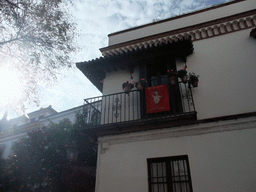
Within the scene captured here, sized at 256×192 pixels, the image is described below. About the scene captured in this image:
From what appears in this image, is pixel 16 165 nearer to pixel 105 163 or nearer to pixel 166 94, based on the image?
pixel 105 163

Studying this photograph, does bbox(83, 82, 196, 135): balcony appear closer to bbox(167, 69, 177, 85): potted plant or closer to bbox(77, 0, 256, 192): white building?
bbox(77, 0, 256, 192): white building

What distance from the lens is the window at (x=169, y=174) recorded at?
5.24 m

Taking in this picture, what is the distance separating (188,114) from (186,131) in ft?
1.99

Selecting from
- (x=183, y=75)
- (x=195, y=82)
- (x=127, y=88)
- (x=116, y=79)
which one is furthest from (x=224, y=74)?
(x=116, y=79)

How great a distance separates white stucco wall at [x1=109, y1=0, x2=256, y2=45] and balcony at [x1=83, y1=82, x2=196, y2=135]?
3.39 m

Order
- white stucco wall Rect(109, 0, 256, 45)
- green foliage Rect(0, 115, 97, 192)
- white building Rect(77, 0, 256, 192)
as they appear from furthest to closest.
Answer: green foliage Rect(0, 115, 97, 192) → white stucco wall Rect(109, 0, 256, 45) → white building Rect(77, 0, 256, 192)

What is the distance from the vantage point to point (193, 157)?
5375mm

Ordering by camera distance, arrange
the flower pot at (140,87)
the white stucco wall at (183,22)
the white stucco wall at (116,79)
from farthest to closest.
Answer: the white stucco wall at (183,22), the white stucco wall at (116,79), the flower pot at (140,87)

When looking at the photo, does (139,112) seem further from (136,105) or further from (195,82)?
(195,82)

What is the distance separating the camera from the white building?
17.0 ft

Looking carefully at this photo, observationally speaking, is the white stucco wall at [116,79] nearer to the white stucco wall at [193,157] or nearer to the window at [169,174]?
the white stucco wall at [193,157]

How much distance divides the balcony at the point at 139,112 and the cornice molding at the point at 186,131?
19 cm

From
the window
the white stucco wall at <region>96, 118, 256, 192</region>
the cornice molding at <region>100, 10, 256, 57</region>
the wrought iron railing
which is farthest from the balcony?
the cornice molding at <region>100, 10, 256, 57</region>

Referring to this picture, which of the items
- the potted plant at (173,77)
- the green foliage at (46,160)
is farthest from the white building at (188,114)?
the green foliage at (46,160)
